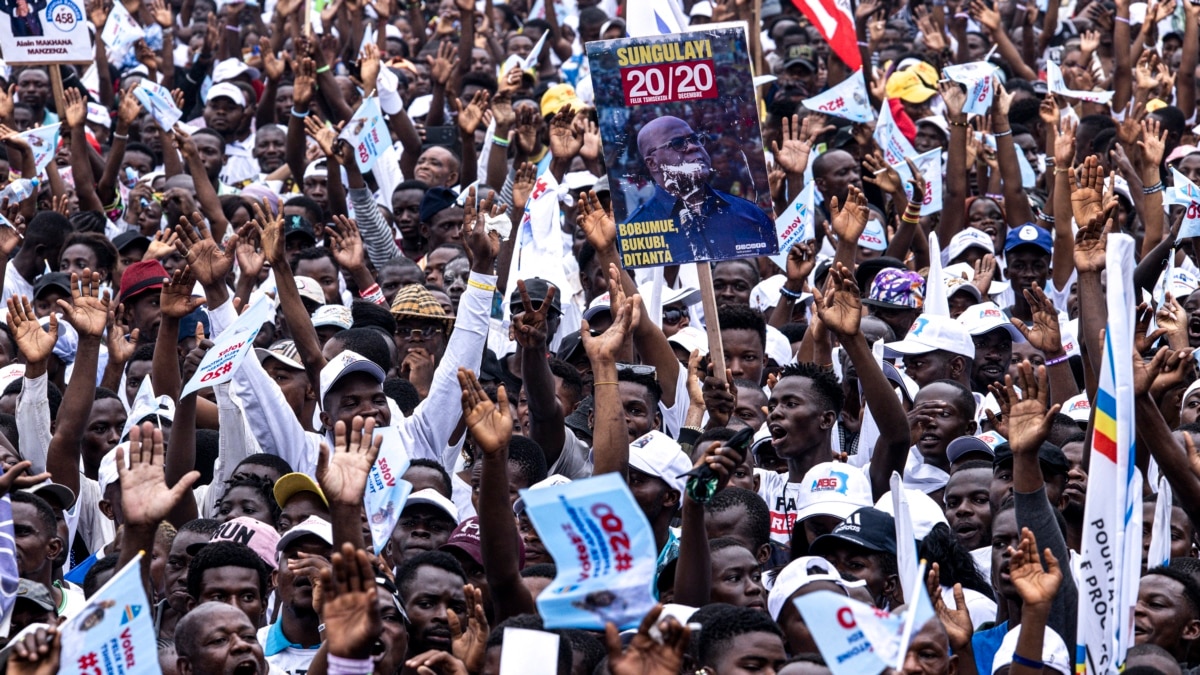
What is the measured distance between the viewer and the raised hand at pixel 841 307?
670cm

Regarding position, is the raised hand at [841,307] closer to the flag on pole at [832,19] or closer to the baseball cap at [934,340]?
the baseball cap at [934,340]

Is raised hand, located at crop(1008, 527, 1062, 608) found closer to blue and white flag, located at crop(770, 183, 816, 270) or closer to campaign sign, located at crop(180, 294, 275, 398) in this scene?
campaign sign, located at crop(180, 294, 275, 398)

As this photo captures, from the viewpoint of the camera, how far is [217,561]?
5.77m

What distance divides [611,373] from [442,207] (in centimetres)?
424

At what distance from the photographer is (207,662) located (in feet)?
17.2

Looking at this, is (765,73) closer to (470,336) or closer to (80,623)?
(470,336)

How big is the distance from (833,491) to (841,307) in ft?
2.25

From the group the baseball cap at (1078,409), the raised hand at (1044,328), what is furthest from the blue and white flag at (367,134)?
the baseball cap at (1078,409)

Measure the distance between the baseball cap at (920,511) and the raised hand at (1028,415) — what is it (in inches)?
33.4

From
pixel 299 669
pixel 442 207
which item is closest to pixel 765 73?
pixel 442 207

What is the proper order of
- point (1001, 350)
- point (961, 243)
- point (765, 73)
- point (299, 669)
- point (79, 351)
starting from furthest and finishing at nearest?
point (765, 73)
point (961, 243)
point (1001, 350)
point (79, 351)
point (299, 669)

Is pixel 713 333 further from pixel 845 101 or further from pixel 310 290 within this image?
pixel 845 101

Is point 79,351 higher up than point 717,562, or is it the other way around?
point 79,351

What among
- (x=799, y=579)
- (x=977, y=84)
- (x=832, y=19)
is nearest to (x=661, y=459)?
(x=799, y=579)
